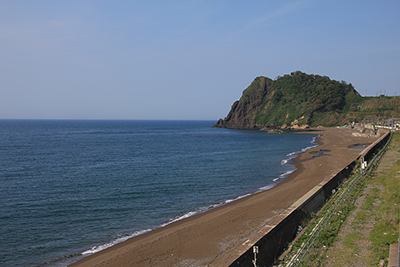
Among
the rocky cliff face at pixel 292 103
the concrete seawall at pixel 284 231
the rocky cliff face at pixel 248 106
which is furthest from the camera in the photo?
the rocky cliff face at pixel 248 106

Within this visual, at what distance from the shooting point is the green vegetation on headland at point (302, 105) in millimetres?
145875

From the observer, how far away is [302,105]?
161 m

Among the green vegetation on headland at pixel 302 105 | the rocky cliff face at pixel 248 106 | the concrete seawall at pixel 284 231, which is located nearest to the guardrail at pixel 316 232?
the concrete seawall at pixel 284 231

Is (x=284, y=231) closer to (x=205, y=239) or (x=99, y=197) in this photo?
(x=205, y=239)

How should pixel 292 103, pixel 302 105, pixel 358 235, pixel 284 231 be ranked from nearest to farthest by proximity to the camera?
pixel 358 235
pixel 284 231
pixel 302 105
pixel 292 103

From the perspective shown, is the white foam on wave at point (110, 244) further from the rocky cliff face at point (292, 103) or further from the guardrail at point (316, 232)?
the rocky cliff face at point (292, 103)

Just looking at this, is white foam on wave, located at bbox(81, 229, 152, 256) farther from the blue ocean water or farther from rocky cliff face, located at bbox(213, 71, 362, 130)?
rocky cliff face, located at bbox(213, 71, 362, 130)

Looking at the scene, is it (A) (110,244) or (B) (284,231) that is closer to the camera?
(B) (284,231)

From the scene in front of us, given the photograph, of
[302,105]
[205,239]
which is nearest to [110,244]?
[205,239]

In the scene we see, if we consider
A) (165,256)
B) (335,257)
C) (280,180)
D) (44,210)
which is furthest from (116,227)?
(280,180)

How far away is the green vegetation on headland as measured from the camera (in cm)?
14588

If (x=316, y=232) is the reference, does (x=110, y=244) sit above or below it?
below

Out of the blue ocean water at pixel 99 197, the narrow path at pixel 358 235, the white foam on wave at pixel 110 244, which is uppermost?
the narrow path at pixel 358 235

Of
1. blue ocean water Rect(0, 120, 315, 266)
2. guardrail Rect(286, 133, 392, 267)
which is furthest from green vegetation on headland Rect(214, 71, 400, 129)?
guardrail Rect(286, 133, 392, 267)
